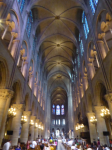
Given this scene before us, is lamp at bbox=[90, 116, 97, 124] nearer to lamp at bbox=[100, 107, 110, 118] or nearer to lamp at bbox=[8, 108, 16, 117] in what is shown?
lamp at bbox=[100, 107, 110, 118]

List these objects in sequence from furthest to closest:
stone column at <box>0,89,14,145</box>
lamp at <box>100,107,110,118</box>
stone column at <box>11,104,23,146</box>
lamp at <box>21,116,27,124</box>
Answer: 1. lamp at <box>21,116,27,124</box>
2. lamp at <box>100,107,110,118</box>
3. stone column at <box>11,104,23,146</box>
4. stone column at <box>0,89,14,145</box>

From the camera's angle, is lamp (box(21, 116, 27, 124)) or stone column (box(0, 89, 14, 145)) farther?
lamp (box(21, 116, 27, 124))

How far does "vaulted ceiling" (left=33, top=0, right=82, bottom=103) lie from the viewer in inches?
758

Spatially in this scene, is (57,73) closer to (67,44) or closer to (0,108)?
(67,44)

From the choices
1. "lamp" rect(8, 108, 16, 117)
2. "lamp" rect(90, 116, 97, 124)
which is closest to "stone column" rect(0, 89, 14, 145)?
"lamp" rect(8, 108, 16, 117)

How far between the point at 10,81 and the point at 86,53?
35.7 feet

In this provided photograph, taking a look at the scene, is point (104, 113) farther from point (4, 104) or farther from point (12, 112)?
point (4, 104)

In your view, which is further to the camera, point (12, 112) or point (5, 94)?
point (12, 112)

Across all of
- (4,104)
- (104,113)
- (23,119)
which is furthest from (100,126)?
(4,104)

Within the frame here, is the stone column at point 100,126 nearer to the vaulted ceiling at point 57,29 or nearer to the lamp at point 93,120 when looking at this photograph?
the lamp at point 93,120

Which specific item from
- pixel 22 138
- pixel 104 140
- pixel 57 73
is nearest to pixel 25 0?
pixel 22 138

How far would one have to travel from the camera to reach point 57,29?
23281 millimetres

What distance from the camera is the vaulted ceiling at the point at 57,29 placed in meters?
19.2

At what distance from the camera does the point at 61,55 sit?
30.0 metres
